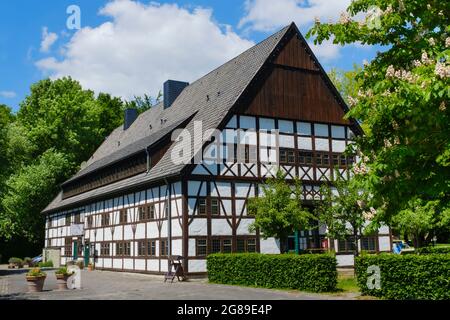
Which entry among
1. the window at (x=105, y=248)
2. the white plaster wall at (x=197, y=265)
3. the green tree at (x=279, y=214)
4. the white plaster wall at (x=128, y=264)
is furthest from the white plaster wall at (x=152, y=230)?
the window at (x=105, y=248)

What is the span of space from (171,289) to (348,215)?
9909 mm

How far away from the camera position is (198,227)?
27750mm

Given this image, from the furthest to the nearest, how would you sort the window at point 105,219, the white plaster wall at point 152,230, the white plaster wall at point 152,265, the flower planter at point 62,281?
the window at point 105,219 → the white plaster wall at point 152,230 → the white plaster wall at point 152,265 → the flower planter at point 62,281

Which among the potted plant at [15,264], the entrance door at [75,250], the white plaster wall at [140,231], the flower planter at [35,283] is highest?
the white plaster wall at [140,231]

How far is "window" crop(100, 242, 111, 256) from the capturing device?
37500 millimetres

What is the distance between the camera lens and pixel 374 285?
17.5m

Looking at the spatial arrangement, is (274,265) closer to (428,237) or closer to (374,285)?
(374,285)

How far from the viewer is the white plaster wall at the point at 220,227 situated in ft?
92.3

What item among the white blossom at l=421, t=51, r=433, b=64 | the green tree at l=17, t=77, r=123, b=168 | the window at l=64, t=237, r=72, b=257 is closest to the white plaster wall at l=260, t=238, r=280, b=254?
the white blossom at l=421, t=51, r=433, b=64

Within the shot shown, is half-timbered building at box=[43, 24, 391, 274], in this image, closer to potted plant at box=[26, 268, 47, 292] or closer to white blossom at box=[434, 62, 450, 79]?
potted plant at box=[26, 268, 47, 292]

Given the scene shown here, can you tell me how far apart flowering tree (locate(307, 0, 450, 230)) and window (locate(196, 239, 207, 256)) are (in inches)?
672

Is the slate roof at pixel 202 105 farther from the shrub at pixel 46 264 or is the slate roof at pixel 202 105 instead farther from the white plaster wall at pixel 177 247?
the shrub at pixel 46 264

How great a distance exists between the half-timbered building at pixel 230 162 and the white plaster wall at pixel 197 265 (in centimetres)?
5

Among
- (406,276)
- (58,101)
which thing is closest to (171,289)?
(406,276)
